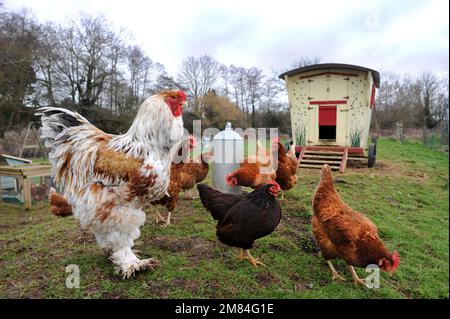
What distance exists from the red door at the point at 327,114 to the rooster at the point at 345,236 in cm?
660

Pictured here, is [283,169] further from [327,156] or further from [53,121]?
[327,156]

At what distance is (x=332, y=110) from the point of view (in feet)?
29.4

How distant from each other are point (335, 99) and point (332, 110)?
36 centimetres

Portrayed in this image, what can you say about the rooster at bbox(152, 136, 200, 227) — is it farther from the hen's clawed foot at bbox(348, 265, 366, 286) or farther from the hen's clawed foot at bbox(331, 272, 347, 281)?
the hen's clawed foot at bbox(348, 265, 366, 286)

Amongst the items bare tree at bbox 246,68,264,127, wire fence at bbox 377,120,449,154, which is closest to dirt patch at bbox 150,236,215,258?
wire fence at bbox 377,120,449,154

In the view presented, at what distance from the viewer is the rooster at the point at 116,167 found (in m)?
2.42

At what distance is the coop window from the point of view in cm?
991

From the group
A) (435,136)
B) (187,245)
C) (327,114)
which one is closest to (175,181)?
(187,245)

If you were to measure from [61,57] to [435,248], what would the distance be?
58.9ft

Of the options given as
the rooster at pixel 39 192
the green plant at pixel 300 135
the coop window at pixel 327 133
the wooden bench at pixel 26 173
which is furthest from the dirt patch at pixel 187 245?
the coop window at pixel 327 133

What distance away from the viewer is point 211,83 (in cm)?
2322

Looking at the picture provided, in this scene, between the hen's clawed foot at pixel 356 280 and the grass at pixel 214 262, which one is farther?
the hen's clawed foot at pixel 356 280

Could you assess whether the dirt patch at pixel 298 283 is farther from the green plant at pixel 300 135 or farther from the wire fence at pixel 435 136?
the wire fence at pixel 435 136
